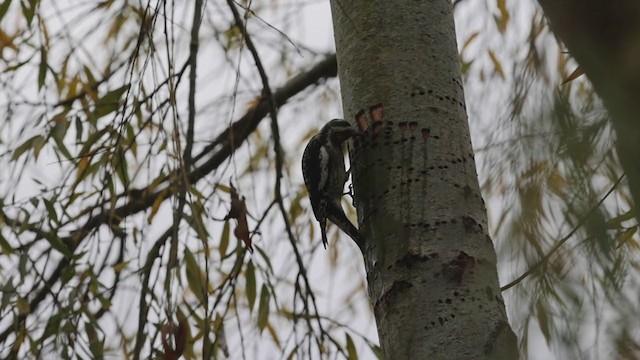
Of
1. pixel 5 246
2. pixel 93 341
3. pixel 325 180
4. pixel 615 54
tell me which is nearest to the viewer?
pixel 615 54

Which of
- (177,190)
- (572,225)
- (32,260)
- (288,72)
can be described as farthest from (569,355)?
(288,72)

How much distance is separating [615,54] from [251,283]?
6.22 ft

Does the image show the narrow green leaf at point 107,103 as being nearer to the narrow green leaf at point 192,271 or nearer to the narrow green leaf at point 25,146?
the narrow green leaf at point 25,146

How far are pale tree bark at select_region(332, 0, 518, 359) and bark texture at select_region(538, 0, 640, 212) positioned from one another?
1.85 ft

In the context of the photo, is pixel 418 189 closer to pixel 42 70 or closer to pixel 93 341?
pixel 93 341

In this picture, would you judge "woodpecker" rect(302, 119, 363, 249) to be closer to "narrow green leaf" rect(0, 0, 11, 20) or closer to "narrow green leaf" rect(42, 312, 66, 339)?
"narrow green leaf" rect(42, 312, 66, 339)

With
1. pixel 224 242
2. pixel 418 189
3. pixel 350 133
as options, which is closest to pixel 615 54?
pixel 418 189

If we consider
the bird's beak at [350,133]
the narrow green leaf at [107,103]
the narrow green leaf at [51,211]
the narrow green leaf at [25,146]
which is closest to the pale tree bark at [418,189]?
the bird's beak at [350,133]

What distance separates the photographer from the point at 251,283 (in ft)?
8.80

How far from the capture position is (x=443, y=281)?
1.60 m

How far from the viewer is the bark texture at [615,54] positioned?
88cm

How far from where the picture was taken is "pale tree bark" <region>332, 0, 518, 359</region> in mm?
1562

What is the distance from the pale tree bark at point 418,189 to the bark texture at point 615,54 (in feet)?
1.85

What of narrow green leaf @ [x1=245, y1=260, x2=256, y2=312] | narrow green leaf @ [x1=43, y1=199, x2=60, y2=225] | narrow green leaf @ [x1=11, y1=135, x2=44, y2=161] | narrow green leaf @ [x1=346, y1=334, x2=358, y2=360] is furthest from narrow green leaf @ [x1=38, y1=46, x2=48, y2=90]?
narrow green leaf @ [x1=346, y1=334, x2=358, y2=360]
